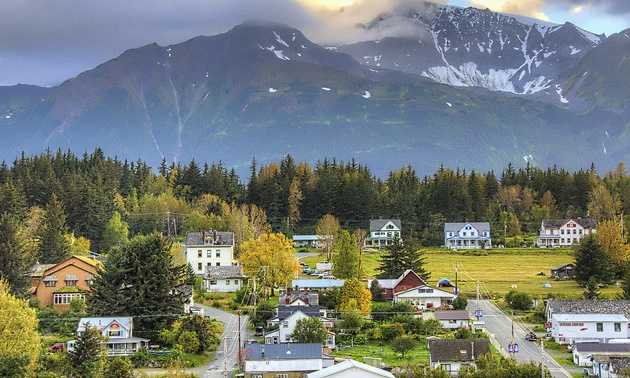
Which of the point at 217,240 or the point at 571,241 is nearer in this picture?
the point at 217,240

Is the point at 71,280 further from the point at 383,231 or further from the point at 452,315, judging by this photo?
the point at 383,231

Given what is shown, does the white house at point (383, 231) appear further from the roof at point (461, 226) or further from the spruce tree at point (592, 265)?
the spruce tree at point (592, 265)

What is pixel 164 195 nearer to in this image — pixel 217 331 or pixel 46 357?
pixel 217 331

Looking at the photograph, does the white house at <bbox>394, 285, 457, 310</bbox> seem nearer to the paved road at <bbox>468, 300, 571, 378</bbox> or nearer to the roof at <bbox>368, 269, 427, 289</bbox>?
the paved road at <bbox>468, 300, 571, 378</bbox>

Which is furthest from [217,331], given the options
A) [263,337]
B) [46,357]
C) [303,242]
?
[303,242]

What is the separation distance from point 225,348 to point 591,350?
2398cm

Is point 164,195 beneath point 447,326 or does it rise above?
above

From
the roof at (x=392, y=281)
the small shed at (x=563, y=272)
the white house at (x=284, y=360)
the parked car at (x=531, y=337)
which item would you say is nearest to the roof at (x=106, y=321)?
the white house at (x=284, y=360)

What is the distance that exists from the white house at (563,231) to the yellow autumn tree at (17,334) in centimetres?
8024

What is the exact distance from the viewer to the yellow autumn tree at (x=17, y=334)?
5216 cm

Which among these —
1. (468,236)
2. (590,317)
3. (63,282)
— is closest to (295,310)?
(590,317)

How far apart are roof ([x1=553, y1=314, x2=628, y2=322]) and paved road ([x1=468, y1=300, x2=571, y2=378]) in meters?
3.08

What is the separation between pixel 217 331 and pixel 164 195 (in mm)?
66452

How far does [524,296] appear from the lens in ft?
253
